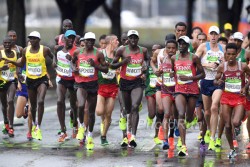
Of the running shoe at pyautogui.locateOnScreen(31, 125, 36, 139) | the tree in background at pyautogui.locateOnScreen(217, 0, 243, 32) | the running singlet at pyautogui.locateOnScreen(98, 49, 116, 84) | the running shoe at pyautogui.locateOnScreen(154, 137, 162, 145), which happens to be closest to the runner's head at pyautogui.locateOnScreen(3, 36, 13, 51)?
the running shoe at pyautogui.locateOnScreen(31, 125, 36, 139)

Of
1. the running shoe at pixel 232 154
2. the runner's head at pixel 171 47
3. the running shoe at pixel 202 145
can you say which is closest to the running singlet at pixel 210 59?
the runner's head at pixel 171 47

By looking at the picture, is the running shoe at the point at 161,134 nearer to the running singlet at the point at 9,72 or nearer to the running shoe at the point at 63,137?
the running shoe at the point at 63,137

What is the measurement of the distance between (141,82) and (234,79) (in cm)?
226

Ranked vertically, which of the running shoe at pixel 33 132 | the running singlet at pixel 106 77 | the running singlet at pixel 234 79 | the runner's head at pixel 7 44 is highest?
the runner's head at pixel 7 44

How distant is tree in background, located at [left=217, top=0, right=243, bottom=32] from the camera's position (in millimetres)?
39375

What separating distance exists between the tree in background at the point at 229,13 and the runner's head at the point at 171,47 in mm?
22020

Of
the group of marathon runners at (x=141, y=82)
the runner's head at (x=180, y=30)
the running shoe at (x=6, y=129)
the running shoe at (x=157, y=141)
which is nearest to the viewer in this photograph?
the group of marathon runners at (x=141, y=82)

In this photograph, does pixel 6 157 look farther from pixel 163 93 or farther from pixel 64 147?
pixel 163 93

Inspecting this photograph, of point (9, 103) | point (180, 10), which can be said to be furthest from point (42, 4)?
point (9, 103)

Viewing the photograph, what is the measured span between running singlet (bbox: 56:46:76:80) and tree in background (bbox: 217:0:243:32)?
20974mm

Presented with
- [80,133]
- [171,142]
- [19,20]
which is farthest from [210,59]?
[19,20]

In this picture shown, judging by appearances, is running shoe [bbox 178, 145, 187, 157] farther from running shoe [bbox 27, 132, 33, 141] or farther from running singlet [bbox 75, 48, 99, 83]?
running shoe [bbox 27, 132, 33, 141]

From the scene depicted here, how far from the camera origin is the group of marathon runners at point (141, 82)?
16031 mm

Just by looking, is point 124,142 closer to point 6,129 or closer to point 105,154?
point 105,154
